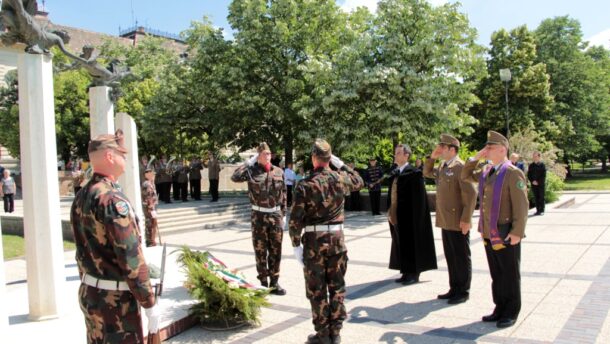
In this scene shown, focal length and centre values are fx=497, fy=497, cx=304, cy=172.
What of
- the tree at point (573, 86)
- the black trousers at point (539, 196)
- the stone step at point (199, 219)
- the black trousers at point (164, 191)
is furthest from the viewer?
the tree at point (573, 86)

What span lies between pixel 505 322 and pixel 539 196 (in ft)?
36.8

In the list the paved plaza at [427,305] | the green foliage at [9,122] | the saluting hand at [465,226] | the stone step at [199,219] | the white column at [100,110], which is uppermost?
the green foliage at [9,122]

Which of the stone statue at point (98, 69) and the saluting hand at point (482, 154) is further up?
the stone statue at point (98, 69)

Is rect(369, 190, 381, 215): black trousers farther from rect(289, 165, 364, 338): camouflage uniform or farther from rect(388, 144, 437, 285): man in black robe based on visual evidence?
rect(289, 165, 364, 338): camouflage uniform

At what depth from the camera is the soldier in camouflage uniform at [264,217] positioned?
680 cm

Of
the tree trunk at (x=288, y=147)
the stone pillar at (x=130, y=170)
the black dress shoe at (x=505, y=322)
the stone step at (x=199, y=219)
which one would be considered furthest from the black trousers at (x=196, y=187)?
the black dress shoe at (x=505, y=322)

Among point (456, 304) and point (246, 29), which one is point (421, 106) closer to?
point (246, 29)

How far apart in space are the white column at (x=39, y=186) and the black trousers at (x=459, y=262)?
4.79 metres

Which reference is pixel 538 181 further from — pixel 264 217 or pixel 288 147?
pixel 264 217

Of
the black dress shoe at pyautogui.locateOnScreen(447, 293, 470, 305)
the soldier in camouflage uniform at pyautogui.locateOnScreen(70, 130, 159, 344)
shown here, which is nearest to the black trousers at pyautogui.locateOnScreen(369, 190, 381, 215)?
the black dress shoe at pyautogui.locateOnScreen(447, 293, 470, 305)

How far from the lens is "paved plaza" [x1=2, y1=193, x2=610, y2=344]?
16.8 ft

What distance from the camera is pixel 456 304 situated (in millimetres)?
6211

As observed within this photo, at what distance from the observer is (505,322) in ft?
17.2

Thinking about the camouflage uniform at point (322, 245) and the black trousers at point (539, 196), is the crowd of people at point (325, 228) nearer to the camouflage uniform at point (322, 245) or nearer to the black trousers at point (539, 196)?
the camouflage uniform at point (322, 245)
